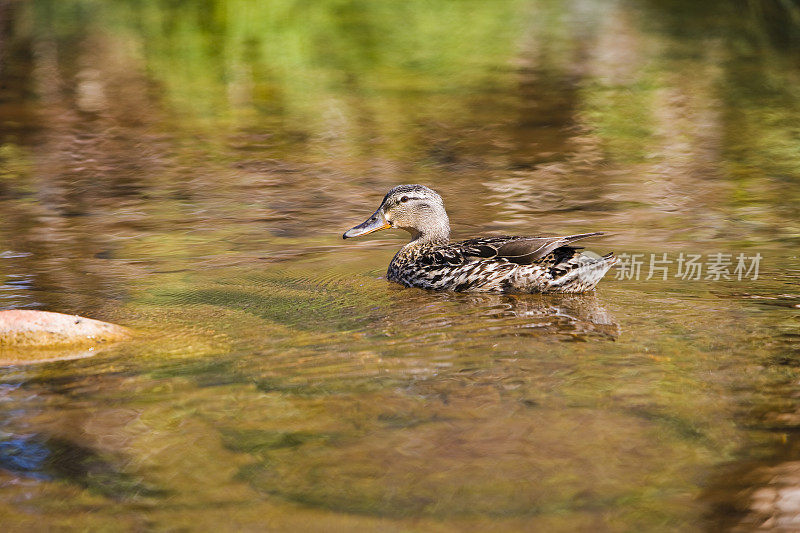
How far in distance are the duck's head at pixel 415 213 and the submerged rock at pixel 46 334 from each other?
2.95 metres

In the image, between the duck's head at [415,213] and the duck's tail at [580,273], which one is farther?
the duck's head at [415,213]

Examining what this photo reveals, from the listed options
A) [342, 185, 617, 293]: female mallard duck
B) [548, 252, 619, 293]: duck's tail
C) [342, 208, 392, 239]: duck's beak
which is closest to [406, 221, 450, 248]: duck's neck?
[342, 185, 617, 293]: female mallard duck

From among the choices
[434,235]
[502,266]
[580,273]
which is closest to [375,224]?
[434,235]

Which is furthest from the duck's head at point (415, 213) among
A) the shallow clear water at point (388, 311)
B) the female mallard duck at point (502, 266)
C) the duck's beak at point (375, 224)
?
the shallow clear water at point (388, 311)

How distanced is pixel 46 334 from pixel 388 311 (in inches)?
91.7

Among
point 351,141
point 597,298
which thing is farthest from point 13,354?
point 351,141

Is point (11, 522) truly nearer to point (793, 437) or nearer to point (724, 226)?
point (793, 437)

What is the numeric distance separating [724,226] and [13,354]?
6.39 metres

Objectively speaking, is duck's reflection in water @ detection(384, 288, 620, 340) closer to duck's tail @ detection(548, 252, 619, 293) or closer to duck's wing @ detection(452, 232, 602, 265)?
duck's tail @ detection(548, 252, 619, 293)

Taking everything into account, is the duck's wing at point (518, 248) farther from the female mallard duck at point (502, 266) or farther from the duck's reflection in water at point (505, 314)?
the duck's reflection in water at point (505, 314)

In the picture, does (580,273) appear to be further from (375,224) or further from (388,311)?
(375,224)

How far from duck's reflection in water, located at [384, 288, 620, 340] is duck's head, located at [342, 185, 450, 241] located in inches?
40.9

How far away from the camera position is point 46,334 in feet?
21.8

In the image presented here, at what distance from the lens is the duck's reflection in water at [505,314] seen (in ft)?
22.4
